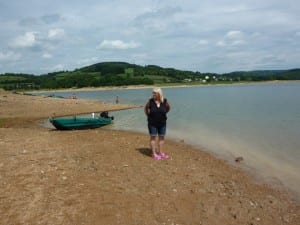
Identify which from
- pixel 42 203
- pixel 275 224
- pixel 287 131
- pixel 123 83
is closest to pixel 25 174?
pixel 42 203

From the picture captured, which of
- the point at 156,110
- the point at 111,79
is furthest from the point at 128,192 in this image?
the point at 111,79

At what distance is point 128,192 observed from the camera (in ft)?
29.1

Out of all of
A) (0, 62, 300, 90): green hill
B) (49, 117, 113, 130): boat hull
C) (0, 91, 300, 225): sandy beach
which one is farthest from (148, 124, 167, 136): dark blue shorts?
(0, 62, 300, 90): green hill

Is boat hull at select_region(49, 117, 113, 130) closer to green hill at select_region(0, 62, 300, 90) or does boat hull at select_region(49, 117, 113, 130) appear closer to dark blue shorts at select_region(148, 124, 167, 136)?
dark blue shorts at select_region(148, 124, 167, 136)

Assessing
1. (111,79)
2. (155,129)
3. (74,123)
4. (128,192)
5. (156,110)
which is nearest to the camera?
(128,192)

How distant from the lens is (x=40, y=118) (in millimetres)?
35188

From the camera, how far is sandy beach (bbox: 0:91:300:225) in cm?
759

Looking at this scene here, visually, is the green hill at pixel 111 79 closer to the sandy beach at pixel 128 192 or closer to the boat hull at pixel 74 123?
the boat hull at pixel 74 123

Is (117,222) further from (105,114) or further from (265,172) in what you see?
(105,114)

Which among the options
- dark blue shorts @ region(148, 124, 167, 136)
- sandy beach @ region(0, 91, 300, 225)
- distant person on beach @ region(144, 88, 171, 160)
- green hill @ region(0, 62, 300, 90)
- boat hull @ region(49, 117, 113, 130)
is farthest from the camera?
green hill @ region(0, 62, 300, 90)

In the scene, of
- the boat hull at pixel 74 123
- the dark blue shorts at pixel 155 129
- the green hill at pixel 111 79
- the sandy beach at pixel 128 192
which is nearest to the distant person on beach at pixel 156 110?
the dark blue shorts at pixel 155 129

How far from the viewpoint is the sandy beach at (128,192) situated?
759 cm

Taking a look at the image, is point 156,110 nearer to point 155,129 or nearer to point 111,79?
point 155,129

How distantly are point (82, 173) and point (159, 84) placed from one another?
152 meters
